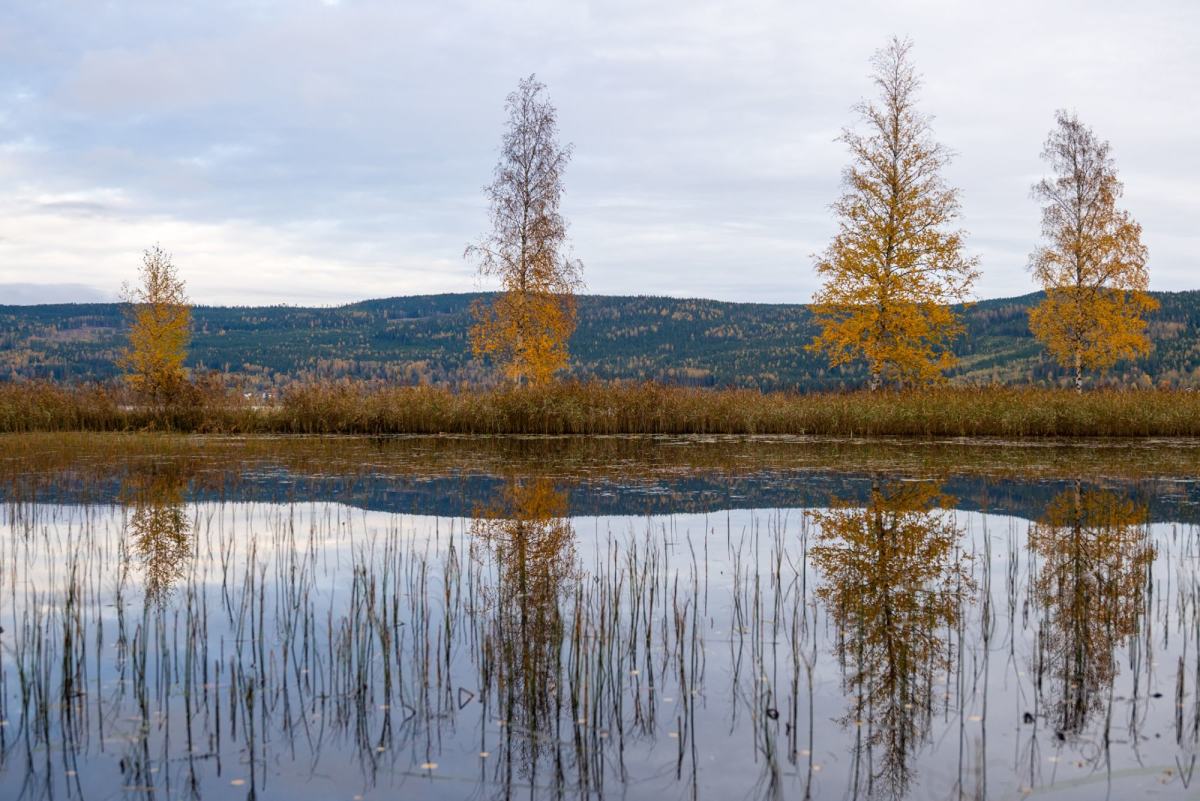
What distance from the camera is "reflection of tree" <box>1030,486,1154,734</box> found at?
5.70m

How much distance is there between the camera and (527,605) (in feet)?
24.1

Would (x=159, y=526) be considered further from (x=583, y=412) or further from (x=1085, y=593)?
(x=583, y=412)

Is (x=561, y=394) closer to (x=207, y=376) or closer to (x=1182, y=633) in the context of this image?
(x=207, y=376)

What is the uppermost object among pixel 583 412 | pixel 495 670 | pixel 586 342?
pixel 586 342

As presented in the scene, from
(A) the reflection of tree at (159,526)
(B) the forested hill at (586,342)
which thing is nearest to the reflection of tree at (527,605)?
(A) the reflection of tree at (159,526)

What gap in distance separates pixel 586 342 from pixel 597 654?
129970 millimetres

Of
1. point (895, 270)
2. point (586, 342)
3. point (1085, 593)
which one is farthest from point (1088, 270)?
point (586, 342)

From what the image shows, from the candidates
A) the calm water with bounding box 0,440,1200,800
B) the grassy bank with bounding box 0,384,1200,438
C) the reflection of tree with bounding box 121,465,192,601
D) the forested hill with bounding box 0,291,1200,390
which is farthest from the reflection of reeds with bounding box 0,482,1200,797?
the forested hill with bounding box 0,291,1200,390

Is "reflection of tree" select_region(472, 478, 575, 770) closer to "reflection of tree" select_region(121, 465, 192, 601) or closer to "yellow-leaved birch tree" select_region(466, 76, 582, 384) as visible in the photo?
"reflection of tree" select_region(121, 465, 192, 601)

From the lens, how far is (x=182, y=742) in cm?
488

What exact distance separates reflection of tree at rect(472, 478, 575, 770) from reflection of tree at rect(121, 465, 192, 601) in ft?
8.86

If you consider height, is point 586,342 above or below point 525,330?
above

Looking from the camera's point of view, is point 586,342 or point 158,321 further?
point 586,342

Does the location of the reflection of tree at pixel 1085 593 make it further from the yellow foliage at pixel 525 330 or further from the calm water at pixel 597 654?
the yellow foliage at pixel 525 330
